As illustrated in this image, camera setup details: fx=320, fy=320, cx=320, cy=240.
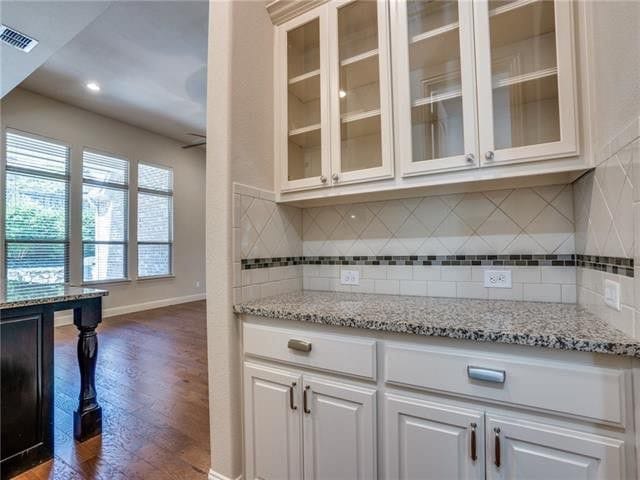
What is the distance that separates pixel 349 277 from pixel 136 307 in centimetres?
512

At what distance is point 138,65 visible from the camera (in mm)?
3799

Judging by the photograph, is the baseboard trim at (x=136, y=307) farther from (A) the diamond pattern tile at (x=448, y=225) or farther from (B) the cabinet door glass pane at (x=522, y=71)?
(B) the cabinet door glass pane at (x=522, y=71)

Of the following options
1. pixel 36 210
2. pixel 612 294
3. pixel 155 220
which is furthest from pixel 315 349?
pixel 155 220

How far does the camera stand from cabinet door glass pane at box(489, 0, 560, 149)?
4.10 ft

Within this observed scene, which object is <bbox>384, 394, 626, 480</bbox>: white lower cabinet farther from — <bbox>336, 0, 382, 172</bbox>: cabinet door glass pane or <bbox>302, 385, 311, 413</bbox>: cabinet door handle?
<bbox>336, 0, 382, 172</bbox>: cabinet door glass pane

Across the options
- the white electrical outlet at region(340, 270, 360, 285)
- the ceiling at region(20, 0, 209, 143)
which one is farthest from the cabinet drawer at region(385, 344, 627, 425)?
the ceiling at region(20, 0, 209, 143)

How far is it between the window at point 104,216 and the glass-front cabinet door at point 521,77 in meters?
5.68

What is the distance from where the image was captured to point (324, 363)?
4.16ft

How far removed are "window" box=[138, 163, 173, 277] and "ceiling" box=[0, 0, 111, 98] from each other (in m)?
2.95

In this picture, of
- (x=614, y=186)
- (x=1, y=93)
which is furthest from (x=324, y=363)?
(x=1, y=93)

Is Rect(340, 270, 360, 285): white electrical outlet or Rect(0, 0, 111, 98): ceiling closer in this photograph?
Rect(340, 270, 360, 285): white electrical outlet

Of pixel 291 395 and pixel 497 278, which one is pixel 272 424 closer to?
pixel 291 395

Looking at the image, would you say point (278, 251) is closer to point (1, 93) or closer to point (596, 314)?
point (596, 314)

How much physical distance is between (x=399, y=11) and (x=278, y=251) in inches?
51.4
